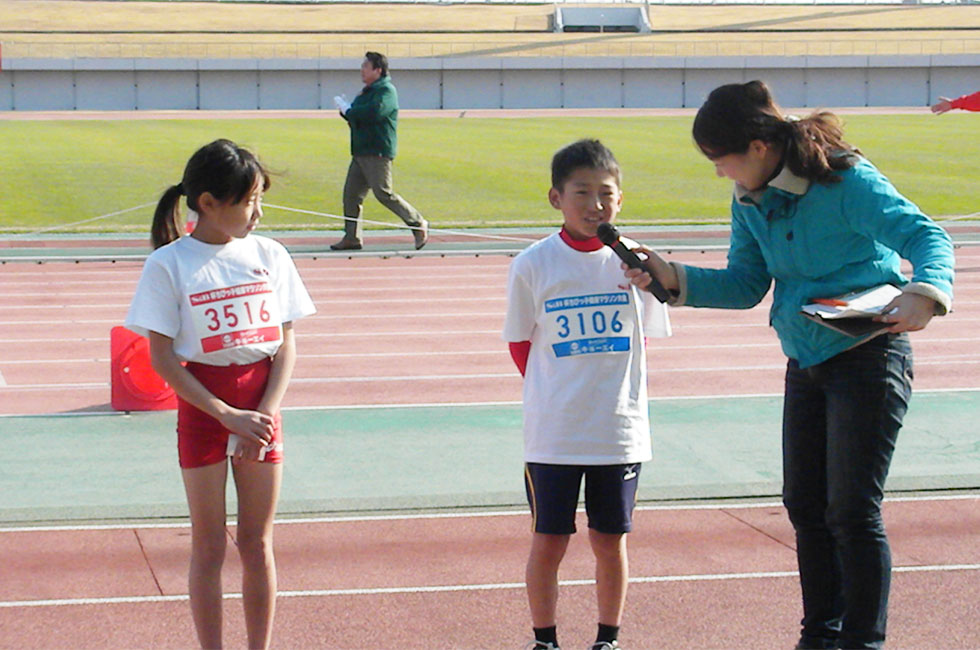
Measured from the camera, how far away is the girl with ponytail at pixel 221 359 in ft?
13.4

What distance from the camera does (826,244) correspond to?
4.00 metres

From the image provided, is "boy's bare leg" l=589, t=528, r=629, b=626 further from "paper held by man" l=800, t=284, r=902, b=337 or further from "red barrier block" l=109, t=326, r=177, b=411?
"red barrier block" l=109, t=326, r=177, b=411

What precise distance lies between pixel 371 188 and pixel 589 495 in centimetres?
1184

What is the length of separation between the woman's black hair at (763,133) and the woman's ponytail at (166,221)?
5.37 ft

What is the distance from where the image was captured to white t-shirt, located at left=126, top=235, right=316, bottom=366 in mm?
4090

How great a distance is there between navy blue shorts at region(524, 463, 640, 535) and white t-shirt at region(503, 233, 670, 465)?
0.04 m

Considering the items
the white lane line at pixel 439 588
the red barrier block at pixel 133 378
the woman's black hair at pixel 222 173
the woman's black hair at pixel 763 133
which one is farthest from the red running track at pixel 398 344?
the woman's black hair at pixel 763 133

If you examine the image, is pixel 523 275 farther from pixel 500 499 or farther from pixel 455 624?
pixel 500 499

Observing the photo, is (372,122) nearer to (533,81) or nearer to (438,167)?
(438,167)

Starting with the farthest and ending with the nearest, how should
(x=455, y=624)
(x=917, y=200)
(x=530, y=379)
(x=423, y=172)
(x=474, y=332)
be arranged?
(x=423, y=172) → (x=917, y=200) → (x=474, y=332) → (x=455, y=624) → (x=530, y=379)

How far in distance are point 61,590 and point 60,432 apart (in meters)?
2.81

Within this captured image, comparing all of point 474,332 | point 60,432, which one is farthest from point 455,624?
point 474,332

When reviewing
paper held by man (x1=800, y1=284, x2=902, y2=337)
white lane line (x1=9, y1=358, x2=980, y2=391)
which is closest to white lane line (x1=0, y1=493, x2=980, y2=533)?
paper held by man (x1=800, y1=284, x2=902, y2=337)

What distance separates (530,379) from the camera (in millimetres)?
4422
